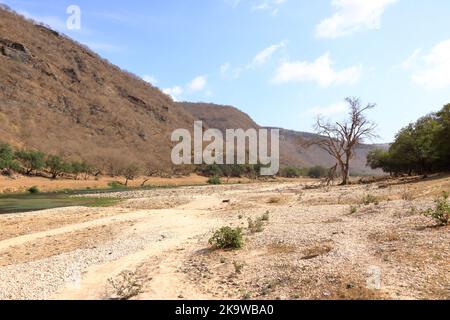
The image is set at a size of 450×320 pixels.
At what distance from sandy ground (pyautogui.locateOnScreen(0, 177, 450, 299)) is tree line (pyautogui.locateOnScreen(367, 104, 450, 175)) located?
2458 cm

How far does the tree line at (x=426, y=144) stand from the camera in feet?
Result: 130

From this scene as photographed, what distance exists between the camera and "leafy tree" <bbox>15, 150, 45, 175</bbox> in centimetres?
6031

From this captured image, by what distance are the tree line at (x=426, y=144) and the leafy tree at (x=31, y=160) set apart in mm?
47608

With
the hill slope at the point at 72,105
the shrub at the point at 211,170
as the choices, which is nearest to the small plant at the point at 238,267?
the hill slope at the point at 72,105

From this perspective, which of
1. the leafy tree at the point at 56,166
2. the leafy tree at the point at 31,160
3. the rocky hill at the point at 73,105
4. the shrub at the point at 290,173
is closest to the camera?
the leafy tree at the point at 31,160

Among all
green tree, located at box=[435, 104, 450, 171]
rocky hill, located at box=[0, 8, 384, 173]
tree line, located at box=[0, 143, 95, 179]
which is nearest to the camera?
green tree, located at box=[435, 104, 450, 171]

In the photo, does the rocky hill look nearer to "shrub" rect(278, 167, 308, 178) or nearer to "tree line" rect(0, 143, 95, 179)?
"tree line" rect(0, 143, 95, 179)

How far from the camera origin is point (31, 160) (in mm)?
60656

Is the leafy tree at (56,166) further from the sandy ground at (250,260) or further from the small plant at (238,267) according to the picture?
the small plant at (238,267)

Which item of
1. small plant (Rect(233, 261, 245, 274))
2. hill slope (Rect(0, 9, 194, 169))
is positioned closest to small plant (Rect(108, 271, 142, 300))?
small plant (Rect(233, 261, 245, 274))

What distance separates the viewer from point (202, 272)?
10031 mm

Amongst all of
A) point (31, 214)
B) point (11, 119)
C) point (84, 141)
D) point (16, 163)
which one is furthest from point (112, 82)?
point (31, 214)

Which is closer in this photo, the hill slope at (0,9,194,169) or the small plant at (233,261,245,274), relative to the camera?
the small plant at (233,261,245,274)

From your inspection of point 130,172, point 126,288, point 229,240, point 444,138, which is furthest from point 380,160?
point 126,288
